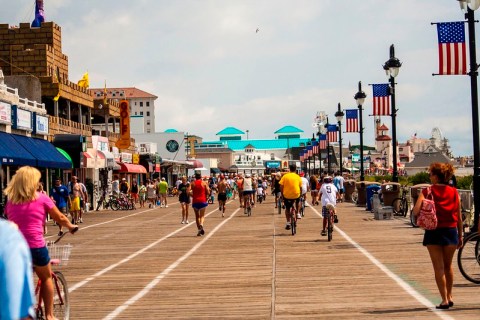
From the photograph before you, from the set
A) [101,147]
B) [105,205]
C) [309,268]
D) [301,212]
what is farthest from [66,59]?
[309,268]

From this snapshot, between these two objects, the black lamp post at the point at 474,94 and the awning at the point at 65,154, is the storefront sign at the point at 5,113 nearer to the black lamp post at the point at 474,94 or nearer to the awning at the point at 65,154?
the awning at the point at 65,154

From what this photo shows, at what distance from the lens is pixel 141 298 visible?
40.4 feet

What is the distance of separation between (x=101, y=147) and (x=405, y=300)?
50340 mm

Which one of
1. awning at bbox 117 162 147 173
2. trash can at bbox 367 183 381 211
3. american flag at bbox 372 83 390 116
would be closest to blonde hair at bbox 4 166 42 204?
american flag at bbox 372 83 390 116

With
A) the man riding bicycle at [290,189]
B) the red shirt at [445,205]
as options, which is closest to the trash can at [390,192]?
the man riding bicycle at [290,189]

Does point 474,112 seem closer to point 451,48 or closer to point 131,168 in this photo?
point 451,48

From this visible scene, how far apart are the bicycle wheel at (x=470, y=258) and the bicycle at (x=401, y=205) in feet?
64.1

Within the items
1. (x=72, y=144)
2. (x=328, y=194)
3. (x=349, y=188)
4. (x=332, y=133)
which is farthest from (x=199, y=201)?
(x=332, y=133)

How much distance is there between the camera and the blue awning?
33.7m

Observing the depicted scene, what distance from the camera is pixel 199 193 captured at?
82.5 feet

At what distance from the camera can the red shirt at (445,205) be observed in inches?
424

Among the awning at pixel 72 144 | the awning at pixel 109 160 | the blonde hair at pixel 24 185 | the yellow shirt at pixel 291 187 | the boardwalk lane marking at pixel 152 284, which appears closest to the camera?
the blonde hair at pixel 24 185

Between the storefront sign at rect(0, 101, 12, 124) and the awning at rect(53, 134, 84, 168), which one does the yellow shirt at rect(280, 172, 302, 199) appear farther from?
the awning at rect(53, 134, 84, 168)

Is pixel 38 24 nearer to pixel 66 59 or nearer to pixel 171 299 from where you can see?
pixel 66 59
